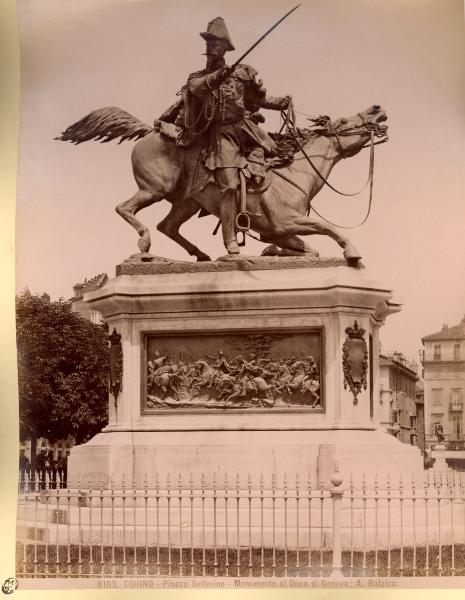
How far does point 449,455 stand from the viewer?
167 feet

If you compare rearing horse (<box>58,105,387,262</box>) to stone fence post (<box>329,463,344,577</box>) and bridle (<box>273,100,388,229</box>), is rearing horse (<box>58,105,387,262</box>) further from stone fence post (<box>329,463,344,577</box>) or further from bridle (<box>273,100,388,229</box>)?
stone fence post (<box>329,463,344,577</box>)

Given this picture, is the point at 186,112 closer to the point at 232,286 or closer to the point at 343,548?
the point at 232,286

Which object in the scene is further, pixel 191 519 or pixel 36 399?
pixel 36 399

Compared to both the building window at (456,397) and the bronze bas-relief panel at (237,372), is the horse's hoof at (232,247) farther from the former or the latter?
the building window at (456,397)

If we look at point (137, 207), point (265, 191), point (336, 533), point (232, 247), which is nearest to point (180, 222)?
point (137, 207)

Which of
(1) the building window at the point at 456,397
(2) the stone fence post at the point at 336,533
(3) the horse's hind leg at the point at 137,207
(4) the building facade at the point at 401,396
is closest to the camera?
(2) the stone fence post at the point at 336,533

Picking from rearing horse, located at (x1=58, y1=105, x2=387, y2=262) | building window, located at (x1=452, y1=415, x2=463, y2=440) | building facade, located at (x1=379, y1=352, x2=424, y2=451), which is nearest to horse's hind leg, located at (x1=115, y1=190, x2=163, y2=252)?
rearing horse, located at (x1=58, y1=105, x2=387, y2=262)

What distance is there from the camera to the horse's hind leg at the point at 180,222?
18844mm

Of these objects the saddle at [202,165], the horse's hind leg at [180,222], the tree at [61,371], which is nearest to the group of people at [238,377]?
the horse's hind leg at [180,222]

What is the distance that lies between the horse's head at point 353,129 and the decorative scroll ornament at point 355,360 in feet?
9.96

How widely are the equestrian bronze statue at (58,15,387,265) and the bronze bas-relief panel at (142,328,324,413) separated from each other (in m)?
1.33

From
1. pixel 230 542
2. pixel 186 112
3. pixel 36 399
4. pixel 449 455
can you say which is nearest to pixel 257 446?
pixel 230 542

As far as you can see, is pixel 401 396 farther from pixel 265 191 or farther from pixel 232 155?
pixel 232 155

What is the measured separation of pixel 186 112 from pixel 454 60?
15.0 ft
